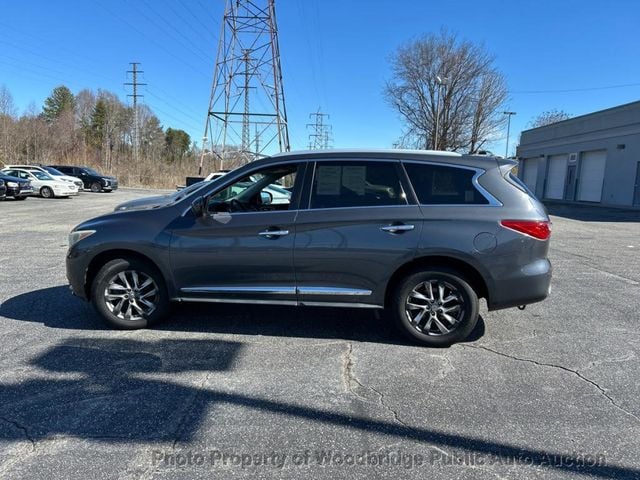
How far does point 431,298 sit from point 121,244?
10.2ft

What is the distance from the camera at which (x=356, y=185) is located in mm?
4535

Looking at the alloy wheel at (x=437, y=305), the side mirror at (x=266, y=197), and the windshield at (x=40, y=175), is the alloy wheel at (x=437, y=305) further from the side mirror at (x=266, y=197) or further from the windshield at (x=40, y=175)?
the windshield at (x=40, y=175)

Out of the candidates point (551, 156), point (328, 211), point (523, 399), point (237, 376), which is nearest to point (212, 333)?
point (237, 376)

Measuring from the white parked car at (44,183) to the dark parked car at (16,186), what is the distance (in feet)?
5.91

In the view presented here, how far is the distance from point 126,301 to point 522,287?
3929 millimetres

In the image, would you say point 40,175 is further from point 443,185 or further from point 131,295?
point 443,185

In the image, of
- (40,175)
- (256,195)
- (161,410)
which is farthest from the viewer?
(40,175)

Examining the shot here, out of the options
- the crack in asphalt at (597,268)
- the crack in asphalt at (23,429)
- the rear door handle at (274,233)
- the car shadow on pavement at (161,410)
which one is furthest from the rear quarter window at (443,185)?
the crack in asphalt at (597,268)

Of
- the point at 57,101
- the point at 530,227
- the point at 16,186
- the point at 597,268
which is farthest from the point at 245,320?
the point at 57,101

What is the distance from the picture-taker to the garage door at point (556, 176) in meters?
33.3

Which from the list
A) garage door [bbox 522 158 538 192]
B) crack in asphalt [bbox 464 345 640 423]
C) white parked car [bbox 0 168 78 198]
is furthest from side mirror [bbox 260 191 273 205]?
garage door [bbox 522 158 538 192]

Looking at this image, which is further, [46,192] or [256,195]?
[46,192]

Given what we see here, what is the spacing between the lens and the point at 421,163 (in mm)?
4512

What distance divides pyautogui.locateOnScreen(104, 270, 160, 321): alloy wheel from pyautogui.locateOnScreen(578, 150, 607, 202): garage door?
1201 inches
